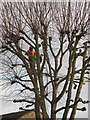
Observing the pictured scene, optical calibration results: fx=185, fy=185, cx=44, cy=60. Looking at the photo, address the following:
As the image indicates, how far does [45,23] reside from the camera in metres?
2.67

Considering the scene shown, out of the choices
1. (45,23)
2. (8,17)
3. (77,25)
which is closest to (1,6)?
(8,17)

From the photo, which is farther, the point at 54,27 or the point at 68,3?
the point at 54,27

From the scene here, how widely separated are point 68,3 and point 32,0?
19.8 inches

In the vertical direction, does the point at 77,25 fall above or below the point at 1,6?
below

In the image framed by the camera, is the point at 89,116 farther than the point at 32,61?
Yes

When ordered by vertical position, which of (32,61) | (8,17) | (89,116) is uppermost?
(8,17)

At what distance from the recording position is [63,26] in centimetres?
261

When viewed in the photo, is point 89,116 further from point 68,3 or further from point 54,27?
point 68,3

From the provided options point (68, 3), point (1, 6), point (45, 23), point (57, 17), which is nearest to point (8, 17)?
point (1, 6)

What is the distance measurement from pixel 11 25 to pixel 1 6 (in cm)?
40

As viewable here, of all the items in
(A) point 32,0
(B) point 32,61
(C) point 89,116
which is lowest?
(C) point 89,116

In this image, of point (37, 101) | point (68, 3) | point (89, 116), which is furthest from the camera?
point (89, 116)

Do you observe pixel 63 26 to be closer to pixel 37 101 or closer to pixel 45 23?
pixel 45 23

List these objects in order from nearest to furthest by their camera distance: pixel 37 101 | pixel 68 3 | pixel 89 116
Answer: pixel 68 3, pixel 37 101, pixel 89 116
